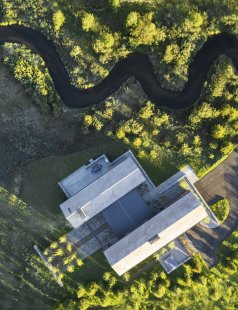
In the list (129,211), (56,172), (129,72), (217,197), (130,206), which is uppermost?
(129,72)

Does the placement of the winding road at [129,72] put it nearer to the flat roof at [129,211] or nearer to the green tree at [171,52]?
the green tree at [171,52]

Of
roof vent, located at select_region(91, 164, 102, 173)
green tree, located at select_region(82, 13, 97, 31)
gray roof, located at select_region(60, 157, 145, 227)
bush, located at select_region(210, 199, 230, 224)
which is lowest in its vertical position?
bush, located at select_region(210, 199, 230, 224)

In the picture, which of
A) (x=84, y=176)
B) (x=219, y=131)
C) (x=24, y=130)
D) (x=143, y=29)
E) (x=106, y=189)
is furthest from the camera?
(x=24, y=130)

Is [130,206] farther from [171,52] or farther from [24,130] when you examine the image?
[171,52]

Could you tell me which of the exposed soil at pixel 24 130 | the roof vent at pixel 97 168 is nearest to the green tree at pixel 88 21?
the exposed soil at pixel 24 130

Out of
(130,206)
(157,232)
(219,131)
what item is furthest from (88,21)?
(157,232)

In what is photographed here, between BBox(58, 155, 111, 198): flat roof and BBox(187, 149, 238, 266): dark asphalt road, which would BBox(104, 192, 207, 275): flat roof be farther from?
BBox(58, 155, 111, 198): flat roof

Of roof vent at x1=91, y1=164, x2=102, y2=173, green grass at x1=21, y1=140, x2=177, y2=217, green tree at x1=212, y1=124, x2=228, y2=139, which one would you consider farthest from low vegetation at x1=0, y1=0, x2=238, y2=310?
roof vent at x1=91, y1=164, x2=102, y2=173
